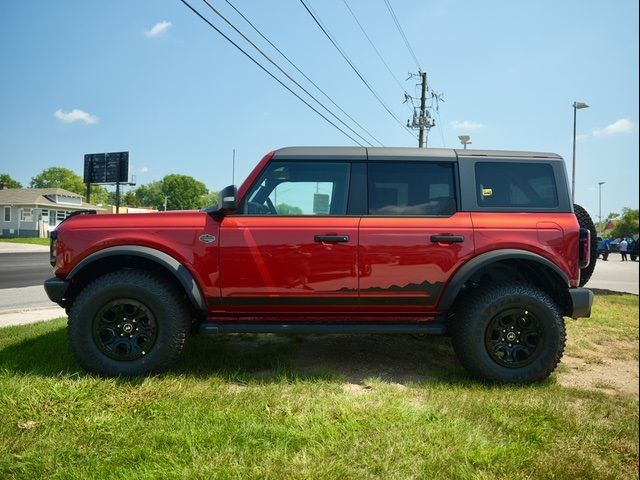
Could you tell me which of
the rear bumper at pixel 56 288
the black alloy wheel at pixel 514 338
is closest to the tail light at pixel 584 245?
the black alloy wheel at pixel 514 338

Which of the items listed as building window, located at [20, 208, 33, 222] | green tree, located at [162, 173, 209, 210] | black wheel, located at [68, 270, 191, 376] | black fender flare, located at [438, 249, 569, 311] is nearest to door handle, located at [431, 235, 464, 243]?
black fender flare, located at [438, 249, 569, 311]

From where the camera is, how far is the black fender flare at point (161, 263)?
3.63m

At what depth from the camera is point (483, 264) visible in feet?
12.0

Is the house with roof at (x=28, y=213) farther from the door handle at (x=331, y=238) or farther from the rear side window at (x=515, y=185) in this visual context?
the rear side window at (x=515, y=185)

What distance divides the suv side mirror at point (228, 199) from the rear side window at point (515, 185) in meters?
2.05

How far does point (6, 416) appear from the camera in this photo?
2.91m

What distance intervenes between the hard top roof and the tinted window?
0.07 m

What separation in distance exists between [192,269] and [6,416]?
5.02ft

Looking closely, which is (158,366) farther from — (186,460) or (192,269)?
(186,460)

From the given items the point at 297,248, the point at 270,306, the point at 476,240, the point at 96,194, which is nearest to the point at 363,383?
the point at 270,306

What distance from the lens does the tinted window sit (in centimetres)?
384

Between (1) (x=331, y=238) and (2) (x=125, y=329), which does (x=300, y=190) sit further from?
(2) (x=125, y=329)

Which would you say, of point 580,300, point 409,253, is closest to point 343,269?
point 409,253

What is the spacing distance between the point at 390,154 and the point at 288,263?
4.25ft
